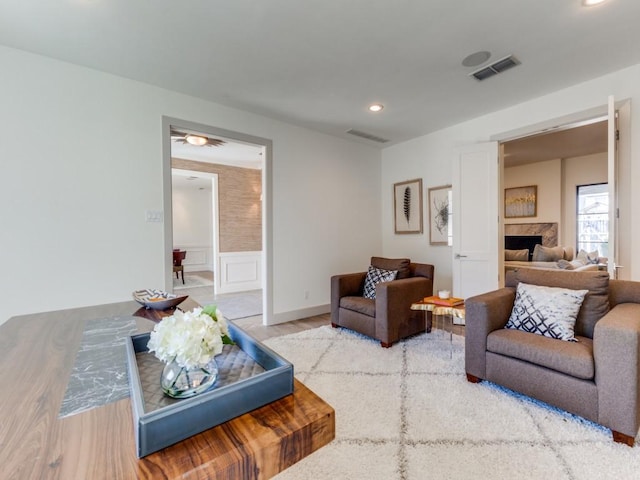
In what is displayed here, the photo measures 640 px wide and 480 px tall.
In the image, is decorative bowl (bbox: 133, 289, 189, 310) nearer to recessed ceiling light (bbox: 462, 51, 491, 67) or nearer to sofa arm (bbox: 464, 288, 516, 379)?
sofa arm (bbox: 464, 288, 516, 379)

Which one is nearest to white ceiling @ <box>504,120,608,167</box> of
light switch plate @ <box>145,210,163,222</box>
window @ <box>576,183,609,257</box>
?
window @ <box>576,183,609,257</box>

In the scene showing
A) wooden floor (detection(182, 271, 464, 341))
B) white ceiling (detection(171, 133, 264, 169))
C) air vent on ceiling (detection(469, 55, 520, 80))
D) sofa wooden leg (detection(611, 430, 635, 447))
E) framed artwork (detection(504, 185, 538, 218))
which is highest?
white ceiling (detection(171, 133, 264, 169))

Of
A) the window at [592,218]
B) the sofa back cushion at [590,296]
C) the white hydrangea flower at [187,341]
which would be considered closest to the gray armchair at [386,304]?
the sofa back cushion at [590,296]

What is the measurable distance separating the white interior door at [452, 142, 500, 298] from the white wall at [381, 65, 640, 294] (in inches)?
13.5

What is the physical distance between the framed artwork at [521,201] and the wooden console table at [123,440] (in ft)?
25.8

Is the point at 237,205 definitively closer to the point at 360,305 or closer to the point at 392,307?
the point at 360,305

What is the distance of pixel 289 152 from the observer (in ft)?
13.3

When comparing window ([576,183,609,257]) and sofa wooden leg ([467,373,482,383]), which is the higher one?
window ([576,183,609,257])

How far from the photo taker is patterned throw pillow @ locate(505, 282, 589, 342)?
207 centimetres

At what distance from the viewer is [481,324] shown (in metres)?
2.24

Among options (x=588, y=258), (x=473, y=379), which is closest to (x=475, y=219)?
(x=473, y=379)

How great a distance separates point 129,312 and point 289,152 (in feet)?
9.80

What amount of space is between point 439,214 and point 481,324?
2339mm

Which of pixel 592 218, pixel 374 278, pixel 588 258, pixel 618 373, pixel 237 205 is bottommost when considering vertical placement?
pixel 618 373
